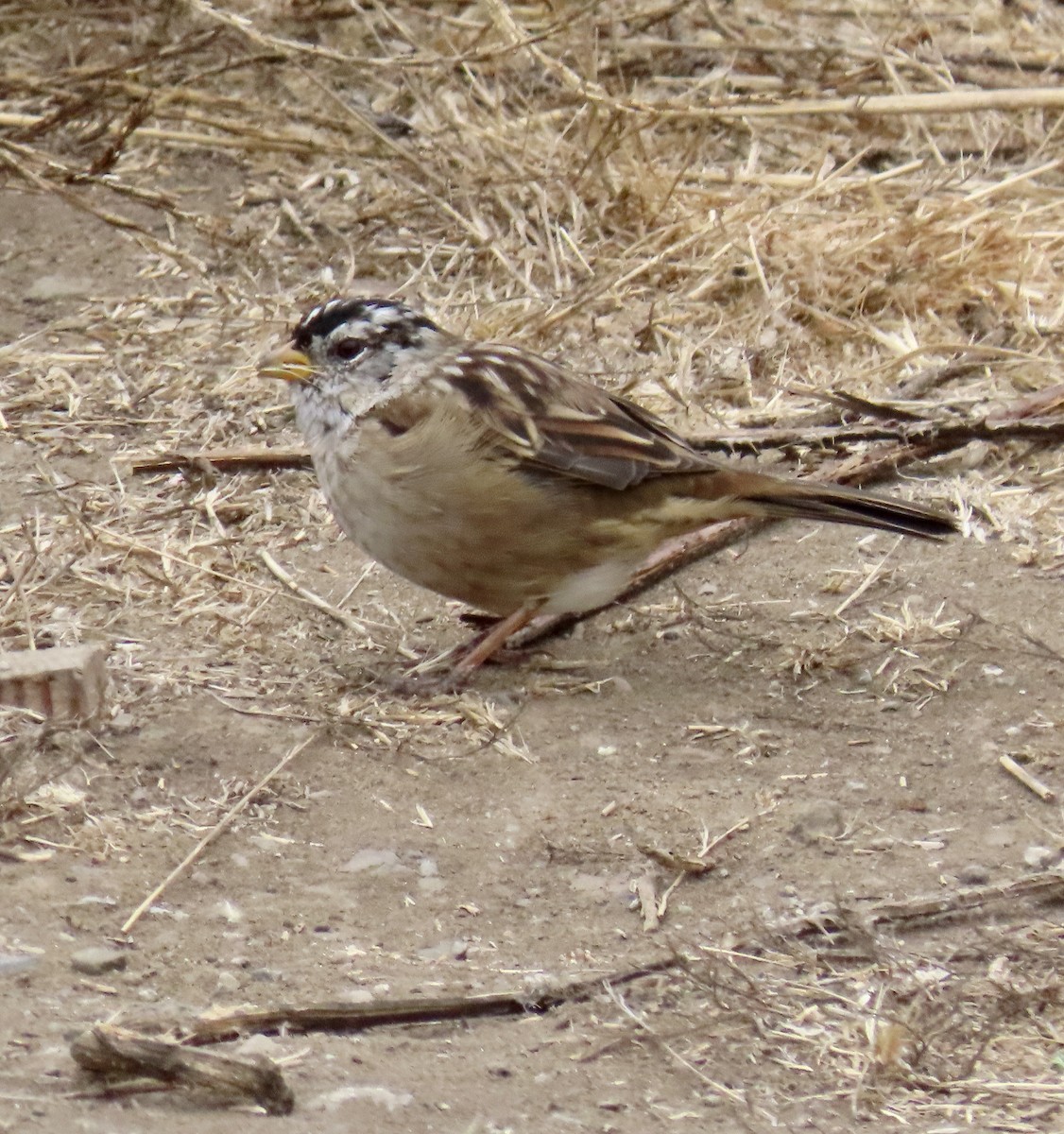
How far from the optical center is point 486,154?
22.6 ft

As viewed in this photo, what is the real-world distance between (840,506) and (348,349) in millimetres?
1298

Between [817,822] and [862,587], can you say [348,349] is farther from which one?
[817,822]

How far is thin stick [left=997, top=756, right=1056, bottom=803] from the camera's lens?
3980 mm

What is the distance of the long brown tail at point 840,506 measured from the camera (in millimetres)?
4602

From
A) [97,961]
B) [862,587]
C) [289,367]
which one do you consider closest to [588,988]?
[97,961]

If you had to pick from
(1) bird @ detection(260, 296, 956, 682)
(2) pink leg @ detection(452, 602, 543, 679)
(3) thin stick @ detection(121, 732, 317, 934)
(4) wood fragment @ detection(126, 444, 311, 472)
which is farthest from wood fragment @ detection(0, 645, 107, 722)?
(4) wood fragment @ detection(126, 444, 311, 472)

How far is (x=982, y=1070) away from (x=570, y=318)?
143 inches

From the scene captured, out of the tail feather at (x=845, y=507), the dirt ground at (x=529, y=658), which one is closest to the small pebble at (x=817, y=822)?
the dirt ground at (x=529, y=658)

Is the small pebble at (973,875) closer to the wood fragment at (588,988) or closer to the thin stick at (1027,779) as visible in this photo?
the wood fragment at (588,988)

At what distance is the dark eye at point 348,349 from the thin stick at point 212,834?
1.05m

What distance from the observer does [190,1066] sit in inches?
110

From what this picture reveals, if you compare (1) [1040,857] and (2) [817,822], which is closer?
(1) [1040,857]

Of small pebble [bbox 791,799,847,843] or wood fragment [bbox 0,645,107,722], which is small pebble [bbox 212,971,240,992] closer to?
wood fragment [bbox 0,645,107,722]

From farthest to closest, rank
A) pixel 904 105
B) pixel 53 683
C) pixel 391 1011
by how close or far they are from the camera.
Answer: pixel 904 105 < pixel 53 683 < pixel 391 1011
